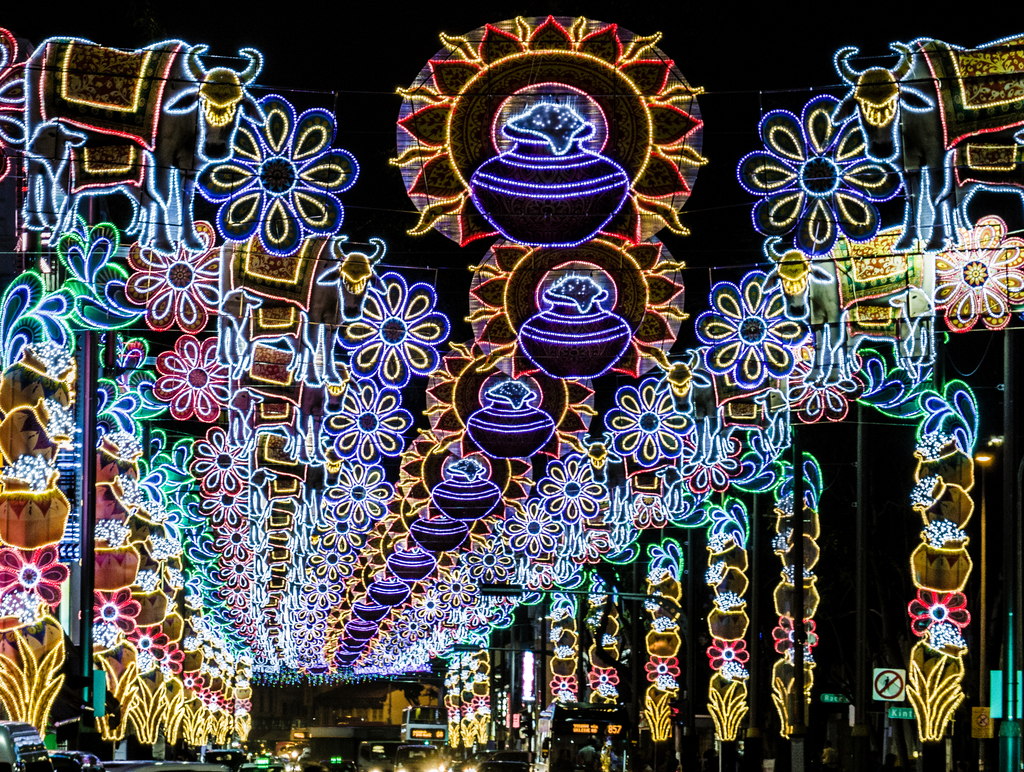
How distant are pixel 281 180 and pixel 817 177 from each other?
18.8 ft

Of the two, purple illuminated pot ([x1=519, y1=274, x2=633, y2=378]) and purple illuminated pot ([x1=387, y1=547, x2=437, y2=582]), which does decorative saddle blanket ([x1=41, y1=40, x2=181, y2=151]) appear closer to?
purple illuminated pot ([x1=519, y1=274, x2=633, y2=378])

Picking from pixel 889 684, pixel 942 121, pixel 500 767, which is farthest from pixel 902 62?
pixel 500 767

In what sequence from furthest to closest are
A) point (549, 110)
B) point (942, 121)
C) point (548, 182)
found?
point (942, 121), point (549, 110), point (548, 182)

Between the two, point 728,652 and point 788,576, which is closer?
point 788,576

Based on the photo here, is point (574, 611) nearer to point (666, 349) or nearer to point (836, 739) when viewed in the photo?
point (836, 739)

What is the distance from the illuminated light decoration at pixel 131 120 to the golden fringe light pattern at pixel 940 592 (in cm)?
1342

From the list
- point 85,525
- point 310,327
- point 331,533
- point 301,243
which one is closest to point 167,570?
point 331,533

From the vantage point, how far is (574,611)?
62094 mm

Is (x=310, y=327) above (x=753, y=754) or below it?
above

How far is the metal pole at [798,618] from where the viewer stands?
1151 inches

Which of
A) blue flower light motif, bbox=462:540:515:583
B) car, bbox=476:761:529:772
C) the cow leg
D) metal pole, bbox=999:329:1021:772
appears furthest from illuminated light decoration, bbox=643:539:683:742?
the cow leg

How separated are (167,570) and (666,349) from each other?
2081 centimetres

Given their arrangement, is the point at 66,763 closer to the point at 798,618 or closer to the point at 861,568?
the point at 861,568

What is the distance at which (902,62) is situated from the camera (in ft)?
55.9
